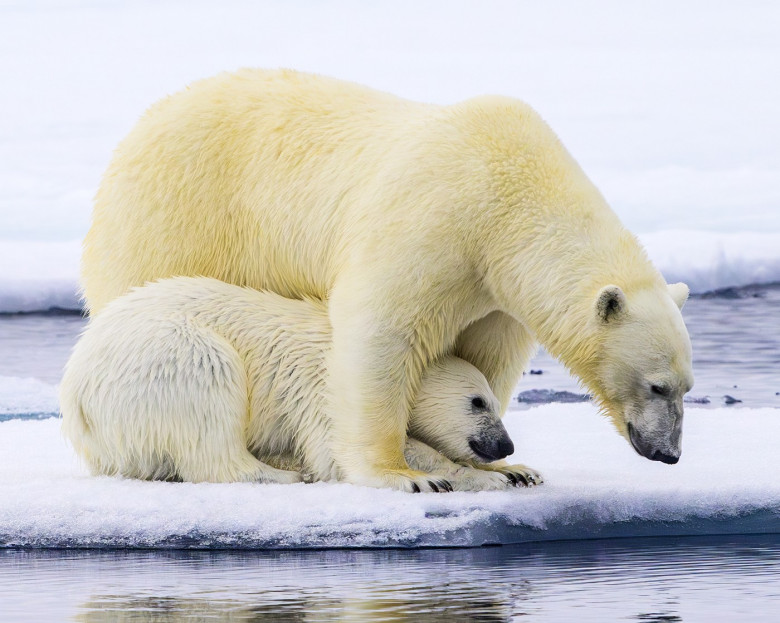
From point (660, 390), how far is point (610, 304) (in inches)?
20.3

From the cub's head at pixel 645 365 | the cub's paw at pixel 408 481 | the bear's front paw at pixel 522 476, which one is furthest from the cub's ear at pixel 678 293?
the cub's paw at pixel 408 481

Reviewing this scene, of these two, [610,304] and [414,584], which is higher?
[610,304]

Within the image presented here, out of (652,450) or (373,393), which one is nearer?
(652,450)

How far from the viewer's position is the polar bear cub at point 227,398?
7.21m

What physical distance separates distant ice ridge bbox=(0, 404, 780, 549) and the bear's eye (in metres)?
0.58

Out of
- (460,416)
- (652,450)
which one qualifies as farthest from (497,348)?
(652,450)

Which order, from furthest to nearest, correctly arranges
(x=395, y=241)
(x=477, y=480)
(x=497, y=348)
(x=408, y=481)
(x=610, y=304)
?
1. (x=497, y=348)
2. (x=477, y=480)
3. (x=395, y=241)
4. (x=408, y=481)
5. (x=610, y=304)

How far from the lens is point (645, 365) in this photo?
22.0 feet

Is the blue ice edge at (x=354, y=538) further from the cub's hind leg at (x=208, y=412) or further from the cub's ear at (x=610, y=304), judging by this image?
the cub's ear at (x=610, y=304)

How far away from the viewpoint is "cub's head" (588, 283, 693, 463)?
6664mm

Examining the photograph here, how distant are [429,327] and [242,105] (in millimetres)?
2050

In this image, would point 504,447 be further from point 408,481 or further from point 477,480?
point 408,481

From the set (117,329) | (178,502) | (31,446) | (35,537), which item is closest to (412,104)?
(117,329)

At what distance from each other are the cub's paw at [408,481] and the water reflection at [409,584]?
0.70 metres
